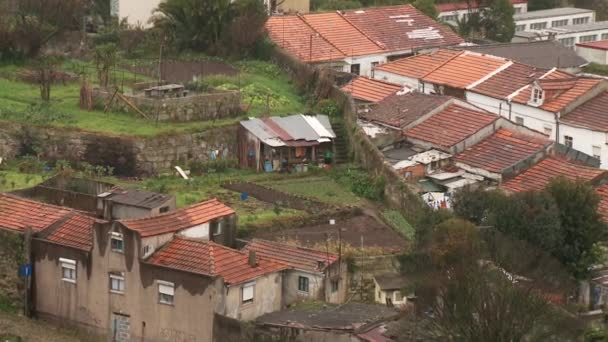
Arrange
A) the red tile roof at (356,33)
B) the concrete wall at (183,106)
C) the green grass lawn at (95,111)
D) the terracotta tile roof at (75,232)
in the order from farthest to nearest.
→ the red tile roof at (356,33) → the concrete wall at (183,106) → the green grass lawn at (95,111) → the terracotta tile roof at (75,232)

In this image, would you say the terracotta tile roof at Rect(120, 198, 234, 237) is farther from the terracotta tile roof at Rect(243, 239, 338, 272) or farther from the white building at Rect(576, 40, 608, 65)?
the white building at Rect(576, 40, 608, 65)

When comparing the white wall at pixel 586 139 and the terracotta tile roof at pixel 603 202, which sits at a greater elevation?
the white wall at pixel 586 139

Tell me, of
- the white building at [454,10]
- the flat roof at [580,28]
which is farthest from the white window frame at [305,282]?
the flat roof at [580,28]

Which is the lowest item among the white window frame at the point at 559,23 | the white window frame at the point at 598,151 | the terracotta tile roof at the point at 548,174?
the white window frame at the point at 598,151

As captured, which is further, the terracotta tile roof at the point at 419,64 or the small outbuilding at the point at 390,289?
the terracotta tile roof at the point at 419,64

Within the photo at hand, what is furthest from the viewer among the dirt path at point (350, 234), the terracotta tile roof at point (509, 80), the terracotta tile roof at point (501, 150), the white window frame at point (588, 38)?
the white window frame at point (588, 38)

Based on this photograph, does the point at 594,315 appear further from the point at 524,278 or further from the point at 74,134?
the point at 74,134

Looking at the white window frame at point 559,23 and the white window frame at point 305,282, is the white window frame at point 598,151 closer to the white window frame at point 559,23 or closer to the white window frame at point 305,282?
the white window frame at point 305,282

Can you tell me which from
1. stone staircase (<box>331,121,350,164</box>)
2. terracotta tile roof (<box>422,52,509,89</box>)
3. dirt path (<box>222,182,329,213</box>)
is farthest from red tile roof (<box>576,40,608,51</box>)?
dirt path (<box>222,182,329,213</box>)

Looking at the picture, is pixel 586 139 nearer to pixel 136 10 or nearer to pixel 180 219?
pixel 180 219
